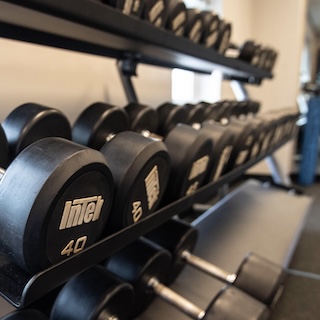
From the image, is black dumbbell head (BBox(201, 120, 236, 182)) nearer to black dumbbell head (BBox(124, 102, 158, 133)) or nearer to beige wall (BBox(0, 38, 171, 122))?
black dumbbell head (BBox(124, 102, 158, 133))

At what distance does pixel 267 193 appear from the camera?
2209 mm

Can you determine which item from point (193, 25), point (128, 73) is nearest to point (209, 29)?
point (193, 25)

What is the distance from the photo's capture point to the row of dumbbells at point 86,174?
0.40 meters

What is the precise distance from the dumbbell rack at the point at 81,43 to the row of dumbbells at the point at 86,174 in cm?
2

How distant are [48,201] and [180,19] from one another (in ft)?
2.63

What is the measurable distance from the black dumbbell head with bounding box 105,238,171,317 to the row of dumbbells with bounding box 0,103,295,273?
184 mm

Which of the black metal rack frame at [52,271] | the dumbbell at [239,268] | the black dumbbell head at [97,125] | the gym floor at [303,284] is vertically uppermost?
the black dumbbell head at [97,125]

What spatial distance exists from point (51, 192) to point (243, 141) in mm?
846

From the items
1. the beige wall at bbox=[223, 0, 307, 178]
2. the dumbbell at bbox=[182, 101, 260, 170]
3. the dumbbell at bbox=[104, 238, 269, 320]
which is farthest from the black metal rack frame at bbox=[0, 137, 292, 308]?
the beige wall at bbox=[223, 0, 307, 178]

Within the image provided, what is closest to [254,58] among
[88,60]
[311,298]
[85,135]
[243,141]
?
[243,141]

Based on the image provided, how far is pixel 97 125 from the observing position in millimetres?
718

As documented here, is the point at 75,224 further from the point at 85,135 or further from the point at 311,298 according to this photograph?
the point at 311,298

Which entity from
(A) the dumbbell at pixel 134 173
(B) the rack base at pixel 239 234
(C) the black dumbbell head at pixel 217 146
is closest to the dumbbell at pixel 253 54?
(B) the rack base at pixel 239 234

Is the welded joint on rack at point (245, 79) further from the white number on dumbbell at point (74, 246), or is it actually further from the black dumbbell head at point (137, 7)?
the white number on dumbbell at point (74, 246)
